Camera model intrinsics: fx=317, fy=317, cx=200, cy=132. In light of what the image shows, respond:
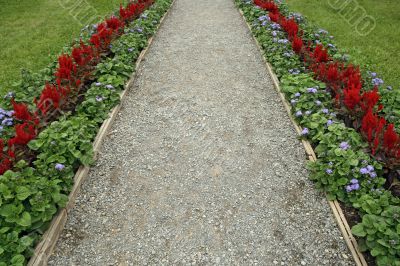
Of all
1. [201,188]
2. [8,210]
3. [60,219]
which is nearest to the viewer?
[8,210]

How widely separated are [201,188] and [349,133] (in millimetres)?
1949

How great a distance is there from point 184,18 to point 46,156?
277 inches

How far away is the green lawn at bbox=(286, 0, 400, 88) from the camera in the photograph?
6.62 meters

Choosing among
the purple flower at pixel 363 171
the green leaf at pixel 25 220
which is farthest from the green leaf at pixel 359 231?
the green leaf at pixel 25 220

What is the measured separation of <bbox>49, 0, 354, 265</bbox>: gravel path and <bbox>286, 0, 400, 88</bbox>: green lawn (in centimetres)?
248

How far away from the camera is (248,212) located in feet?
11.6

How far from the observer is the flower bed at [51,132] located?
2916mm

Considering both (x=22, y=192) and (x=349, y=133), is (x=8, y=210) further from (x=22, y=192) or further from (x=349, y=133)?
(x=349, y=133)

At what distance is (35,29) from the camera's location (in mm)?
8797

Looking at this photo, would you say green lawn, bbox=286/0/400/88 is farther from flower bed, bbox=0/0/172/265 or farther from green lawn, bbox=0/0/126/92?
green lawn, bbox=0/0/126/92

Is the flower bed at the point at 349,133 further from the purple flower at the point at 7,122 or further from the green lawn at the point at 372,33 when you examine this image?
the purple flower at the point at 7,122

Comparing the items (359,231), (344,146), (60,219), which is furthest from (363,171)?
(60,219)

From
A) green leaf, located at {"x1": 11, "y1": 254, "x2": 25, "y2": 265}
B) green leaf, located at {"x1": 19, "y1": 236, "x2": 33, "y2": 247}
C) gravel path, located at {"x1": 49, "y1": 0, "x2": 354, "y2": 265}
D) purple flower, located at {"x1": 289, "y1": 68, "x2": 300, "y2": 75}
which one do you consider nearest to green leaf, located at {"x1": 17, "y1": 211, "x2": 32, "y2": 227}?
green leaf, located at {"x1": 19, "y1": 236, "x2": 33, "y2": 247}

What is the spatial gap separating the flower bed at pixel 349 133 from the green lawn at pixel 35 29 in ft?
15.4
